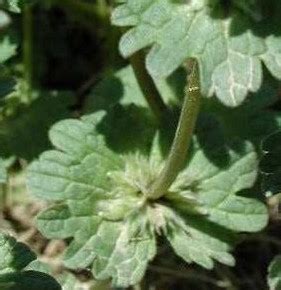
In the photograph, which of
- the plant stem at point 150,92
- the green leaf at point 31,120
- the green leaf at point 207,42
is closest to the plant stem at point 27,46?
the green leaf at point 31,120

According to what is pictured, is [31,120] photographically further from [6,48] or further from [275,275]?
[275,275]

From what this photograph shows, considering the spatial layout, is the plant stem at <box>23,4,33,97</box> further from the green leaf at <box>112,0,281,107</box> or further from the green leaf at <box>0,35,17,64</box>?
the green leaf at <box>112,0,281,107</box>

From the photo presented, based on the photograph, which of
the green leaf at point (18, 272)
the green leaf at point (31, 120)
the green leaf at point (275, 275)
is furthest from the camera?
the green leaf at point (31, 120)

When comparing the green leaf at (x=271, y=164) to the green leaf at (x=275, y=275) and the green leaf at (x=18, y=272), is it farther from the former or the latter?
the green leaf at (x=18, y=272)

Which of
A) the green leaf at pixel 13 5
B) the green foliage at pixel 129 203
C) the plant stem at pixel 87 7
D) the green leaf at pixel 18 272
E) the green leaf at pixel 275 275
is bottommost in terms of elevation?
the green leaf at pixel 275 275

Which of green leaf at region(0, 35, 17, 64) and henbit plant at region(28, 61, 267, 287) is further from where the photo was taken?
green leaf at region(0, 35, 17, 64)

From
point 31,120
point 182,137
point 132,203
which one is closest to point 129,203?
point 132,203

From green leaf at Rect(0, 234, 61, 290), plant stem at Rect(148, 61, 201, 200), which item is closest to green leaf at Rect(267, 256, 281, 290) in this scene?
plant stem at Rect(148, 61, 201, 200)
